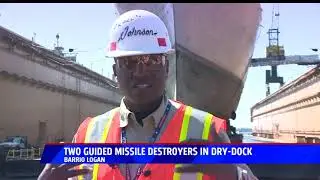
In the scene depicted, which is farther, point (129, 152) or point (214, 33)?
point (214, 33)

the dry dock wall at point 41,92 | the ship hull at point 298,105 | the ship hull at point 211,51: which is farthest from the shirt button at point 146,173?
the ship hull at point 211,51

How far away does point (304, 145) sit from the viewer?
2705 millimetres

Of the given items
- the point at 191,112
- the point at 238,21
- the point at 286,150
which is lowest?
the point at 286,150

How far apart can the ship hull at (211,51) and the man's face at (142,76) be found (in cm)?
266

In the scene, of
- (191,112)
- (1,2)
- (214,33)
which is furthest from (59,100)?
(191,112)

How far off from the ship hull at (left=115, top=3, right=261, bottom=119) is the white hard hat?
8.87ft

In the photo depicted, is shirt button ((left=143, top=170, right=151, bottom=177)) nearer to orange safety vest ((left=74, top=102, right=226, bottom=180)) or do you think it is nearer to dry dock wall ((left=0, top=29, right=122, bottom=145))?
orange safety vest ((left=74, top=102, right=226, bottom=180))

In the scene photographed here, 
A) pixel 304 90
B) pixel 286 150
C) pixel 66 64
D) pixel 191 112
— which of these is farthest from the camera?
pixel 304 90

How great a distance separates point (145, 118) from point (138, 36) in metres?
0.32

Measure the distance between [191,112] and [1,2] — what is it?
1.41 m

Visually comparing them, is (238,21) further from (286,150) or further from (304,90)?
(286,150)

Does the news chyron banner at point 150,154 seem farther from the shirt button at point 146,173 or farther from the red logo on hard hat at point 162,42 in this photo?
the red logo on hard hat at point 162,42

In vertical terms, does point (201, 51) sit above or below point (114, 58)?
above

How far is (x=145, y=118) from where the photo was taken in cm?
189
